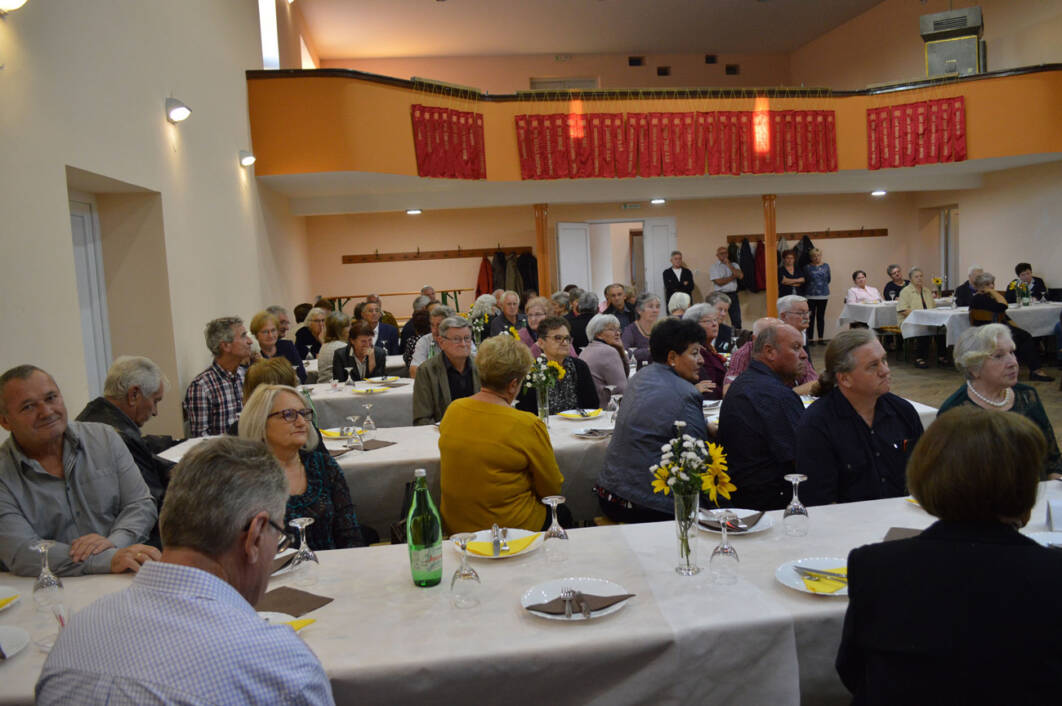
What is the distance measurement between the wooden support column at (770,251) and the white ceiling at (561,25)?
4.23 metres

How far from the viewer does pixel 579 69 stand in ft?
57.0

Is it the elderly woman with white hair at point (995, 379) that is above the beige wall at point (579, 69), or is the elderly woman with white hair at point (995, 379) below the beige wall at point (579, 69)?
below

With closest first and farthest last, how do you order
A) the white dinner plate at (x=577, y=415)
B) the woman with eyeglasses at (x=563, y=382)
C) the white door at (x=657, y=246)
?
the white dinner plate at (x=577, y=415) → the woman with eyeglasses at (x=563, y=382) → the white door at (x=657, y=246)

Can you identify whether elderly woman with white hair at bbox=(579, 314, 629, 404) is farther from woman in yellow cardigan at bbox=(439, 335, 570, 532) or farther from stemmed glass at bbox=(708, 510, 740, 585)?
stemmed glass at bbox=(708, 510, 740, 585)

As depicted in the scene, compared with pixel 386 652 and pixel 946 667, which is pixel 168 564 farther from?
pixel 946 667

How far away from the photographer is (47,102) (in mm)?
4508

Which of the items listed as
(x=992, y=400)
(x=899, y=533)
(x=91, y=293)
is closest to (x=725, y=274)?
(x=91, y=293)

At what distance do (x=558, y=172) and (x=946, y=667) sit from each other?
10772 millimetres

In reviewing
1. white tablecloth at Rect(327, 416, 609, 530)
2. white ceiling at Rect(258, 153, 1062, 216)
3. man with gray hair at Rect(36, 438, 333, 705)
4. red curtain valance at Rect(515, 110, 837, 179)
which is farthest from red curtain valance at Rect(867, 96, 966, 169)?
man with gray hair at Rect(36, 438, 333, 705)

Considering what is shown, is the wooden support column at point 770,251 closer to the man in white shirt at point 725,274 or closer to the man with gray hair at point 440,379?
the man in white shirt at point 725,274

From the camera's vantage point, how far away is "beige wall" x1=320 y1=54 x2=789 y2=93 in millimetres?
16734

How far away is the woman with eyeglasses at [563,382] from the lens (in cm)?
539

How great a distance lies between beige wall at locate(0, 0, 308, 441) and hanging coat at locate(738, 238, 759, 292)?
8978 mm

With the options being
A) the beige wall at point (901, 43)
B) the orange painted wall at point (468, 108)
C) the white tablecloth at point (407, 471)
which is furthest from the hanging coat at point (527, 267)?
the white tablecloth at point (407, 471)
